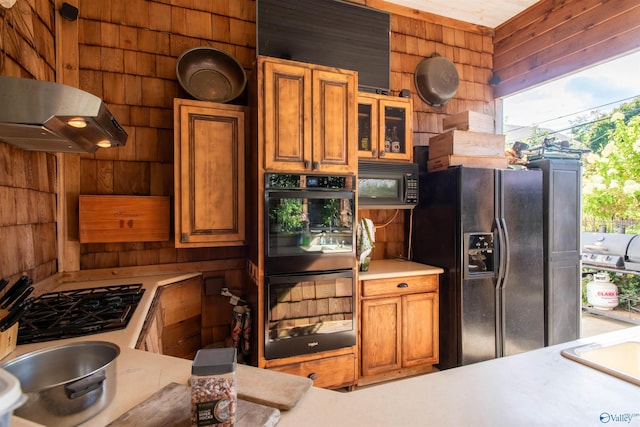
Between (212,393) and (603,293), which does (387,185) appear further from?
(603,293)

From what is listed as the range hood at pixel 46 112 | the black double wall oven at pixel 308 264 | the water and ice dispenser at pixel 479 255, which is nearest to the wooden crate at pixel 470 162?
the water and ice dispenser at pixel 479 255

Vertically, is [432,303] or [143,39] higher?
[143,39]

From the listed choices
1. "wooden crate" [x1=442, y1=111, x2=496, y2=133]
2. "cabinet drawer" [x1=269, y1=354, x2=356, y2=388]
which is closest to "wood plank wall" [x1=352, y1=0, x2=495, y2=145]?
"wooden crate" [x1=442, y1=111, x2=496, y2=133]

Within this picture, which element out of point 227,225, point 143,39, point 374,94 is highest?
point 143,39

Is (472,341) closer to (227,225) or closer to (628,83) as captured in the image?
(227,225)

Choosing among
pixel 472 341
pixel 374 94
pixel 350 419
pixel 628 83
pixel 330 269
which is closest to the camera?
pixel 350 419

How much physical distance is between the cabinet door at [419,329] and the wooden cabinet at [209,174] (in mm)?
1487

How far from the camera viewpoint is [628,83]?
333 centimetres

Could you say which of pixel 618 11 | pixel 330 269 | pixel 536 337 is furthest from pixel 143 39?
pixel 536 337

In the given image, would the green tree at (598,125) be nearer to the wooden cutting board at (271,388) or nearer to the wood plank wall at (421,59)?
the wood plank wall at (421,59)

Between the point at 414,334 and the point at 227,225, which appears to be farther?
the point at 414,334

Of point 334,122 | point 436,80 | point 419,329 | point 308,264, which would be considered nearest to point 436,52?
point 436,80

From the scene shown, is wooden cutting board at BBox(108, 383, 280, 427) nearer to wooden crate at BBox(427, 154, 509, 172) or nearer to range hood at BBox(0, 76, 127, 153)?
range hood at BBox(0, 76, 127, 153)

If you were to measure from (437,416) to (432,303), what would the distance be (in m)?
2.07
